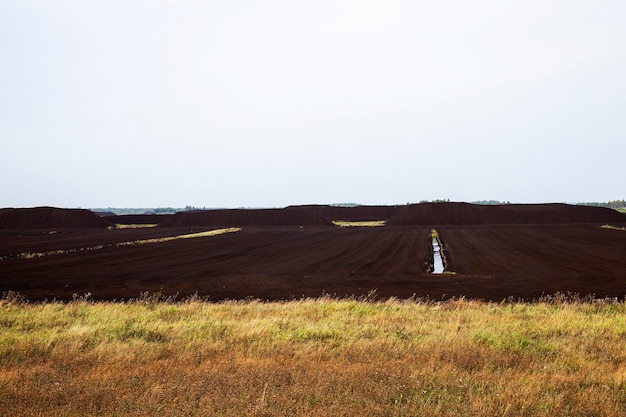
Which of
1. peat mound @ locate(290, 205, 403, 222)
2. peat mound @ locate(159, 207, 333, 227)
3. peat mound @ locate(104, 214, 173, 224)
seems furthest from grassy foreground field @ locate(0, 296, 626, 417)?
peat mound @ locate(290, 205, 403, 222)

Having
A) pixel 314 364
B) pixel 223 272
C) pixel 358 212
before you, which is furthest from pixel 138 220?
pixel 314 364

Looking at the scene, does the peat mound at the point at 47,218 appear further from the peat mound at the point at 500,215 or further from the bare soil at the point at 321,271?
the peat mound at the point at 500,215

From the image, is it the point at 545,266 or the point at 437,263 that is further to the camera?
the point at 437,263

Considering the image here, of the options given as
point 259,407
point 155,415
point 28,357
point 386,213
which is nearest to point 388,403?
point 259,407

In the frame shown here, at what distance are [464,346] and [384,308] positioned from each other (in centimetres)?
686

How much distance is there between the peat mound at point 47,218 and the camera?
4358 inches

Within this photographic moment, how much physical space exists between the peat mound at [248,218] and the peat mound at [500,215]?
2080 centimetres

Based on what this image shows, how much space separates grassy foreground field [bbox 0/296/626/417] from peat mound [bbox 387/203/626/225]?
9562 centimetres

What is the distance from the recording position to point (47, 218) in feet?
380

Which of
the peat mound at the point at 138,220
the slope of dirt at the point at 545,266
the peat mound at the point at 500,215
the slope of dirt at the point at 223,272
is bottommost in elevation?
the slope of dirt at the point at 223,272

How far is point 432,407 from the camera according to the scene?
6488mm

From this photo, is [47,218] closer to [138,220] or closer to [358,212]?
[138,220]

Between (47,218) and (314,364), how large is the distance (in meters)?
126

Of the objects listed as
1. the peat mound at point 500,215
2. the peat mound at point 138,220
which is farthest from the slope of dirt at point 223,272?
the peat mound at point 138,220
